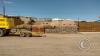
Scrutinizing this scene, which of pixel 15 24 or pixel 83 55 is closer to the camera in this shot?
pixel 83 55

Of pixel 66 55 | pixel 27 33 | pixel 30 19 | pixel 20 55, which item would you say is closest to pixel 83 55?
pixel 66 55

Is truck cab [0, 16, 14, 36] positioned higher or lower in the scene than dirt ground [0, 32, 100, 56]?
higher

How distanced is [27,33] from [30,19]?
17.7 m

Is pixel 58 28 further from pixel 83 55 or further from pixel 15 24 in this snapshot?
pixel 83 55

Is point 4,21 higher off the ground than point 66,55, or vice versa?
point 4,21

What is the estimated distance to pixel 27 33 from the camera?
33188 mm

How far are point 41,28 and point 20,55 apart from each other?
3016cm

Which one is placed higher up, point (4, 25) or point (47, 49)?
point (4, 25)

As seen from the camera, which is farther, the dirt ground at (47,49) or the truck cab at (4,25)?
the truck cab at (4,25)

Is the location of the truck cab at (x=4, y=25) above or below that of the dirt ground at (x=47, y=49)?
above

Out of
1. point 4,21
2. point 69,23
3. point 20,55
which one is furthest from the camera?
point 69,23

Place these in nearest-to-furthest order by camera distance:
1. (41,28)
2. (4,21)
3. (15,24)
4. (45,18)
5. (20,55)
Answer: (20,55) < (4,21) < (15,24) < (41,28) < (45,18)

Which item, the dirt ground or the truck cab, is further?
the truck cab

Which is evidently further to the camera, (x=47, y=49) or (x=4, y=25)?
(x=4, y=25)
